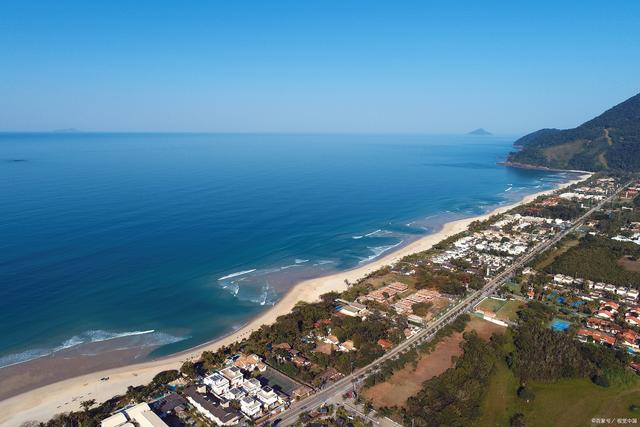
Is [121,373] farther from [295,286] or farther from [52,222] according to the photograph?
[52,222]

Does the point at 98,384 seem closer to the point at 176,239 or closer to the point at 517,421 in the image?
the point at 176,239

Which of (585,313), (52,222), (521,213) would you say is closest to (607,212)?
(521,213)

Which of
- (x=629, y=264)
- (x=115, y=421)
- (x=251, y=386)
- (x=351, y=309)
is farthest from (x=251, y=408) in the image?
(x=629, y=264)

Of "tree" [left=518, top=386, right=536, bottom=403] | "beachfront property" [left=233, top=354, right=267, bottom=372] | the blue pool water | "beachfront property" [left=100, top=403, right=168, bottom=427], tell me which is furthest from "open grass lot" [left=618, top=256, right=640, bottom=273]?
"beachfront property" [left=100, top=403, right=168, bottom=427]

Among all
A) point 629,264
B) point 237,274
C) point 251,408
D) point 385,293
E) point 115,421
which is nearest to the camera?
point 115,421

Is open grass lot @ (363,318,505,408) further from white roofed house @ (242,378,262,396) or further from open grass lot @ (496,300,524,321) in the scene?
white roofed house @ (242,378,262,396)
